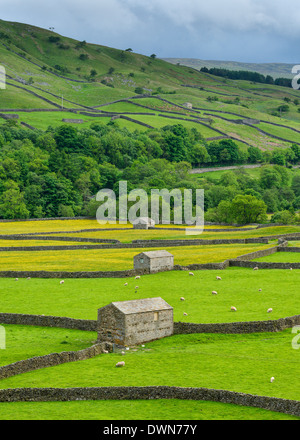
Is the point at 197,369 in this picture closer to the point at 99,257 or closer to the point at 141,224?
the point at 99,257

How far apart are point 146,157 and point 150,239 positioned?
3366 inches

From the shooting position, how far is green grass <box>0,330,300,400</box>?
31203 mm

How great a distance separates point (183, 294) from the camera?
51875 mm

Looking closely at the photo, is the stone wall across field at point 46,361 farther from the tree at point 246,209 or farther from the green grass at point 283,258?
the tree at point 246,209

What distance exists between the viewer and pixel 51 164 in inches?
6186

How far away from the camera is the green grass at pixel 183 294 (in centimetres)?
4512

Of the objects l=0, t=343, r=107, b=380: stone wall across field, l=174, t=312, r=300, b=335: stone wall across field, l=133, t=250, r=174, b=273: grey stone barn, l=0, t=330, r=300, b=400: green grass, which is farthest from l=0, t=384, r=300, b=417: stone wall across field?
l=133, t=250, r=174, b=273: grey stone barn

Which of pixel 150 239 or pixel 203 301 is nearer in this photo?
pixel 203 301

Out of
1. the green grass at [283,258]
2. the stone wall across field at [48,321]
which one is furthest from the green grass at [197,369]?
the green grass at [283,258]

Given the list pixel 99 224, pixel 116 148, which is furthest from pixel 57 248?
pixel 116 148

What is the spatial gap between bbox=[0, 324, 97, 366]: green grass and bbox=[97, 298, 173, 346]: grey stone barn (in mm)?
1860

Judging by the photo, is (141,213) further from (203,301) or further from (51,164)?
(203,301)

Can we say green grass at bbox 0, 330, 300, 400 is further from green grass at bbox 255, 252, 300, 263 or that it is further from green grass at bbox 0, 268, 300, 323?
green grass at bbox 255, 252, 300, 263

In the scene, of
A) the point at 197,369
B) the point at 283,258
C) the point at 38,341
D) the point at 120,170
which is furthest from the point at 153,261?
the point at 120,170
